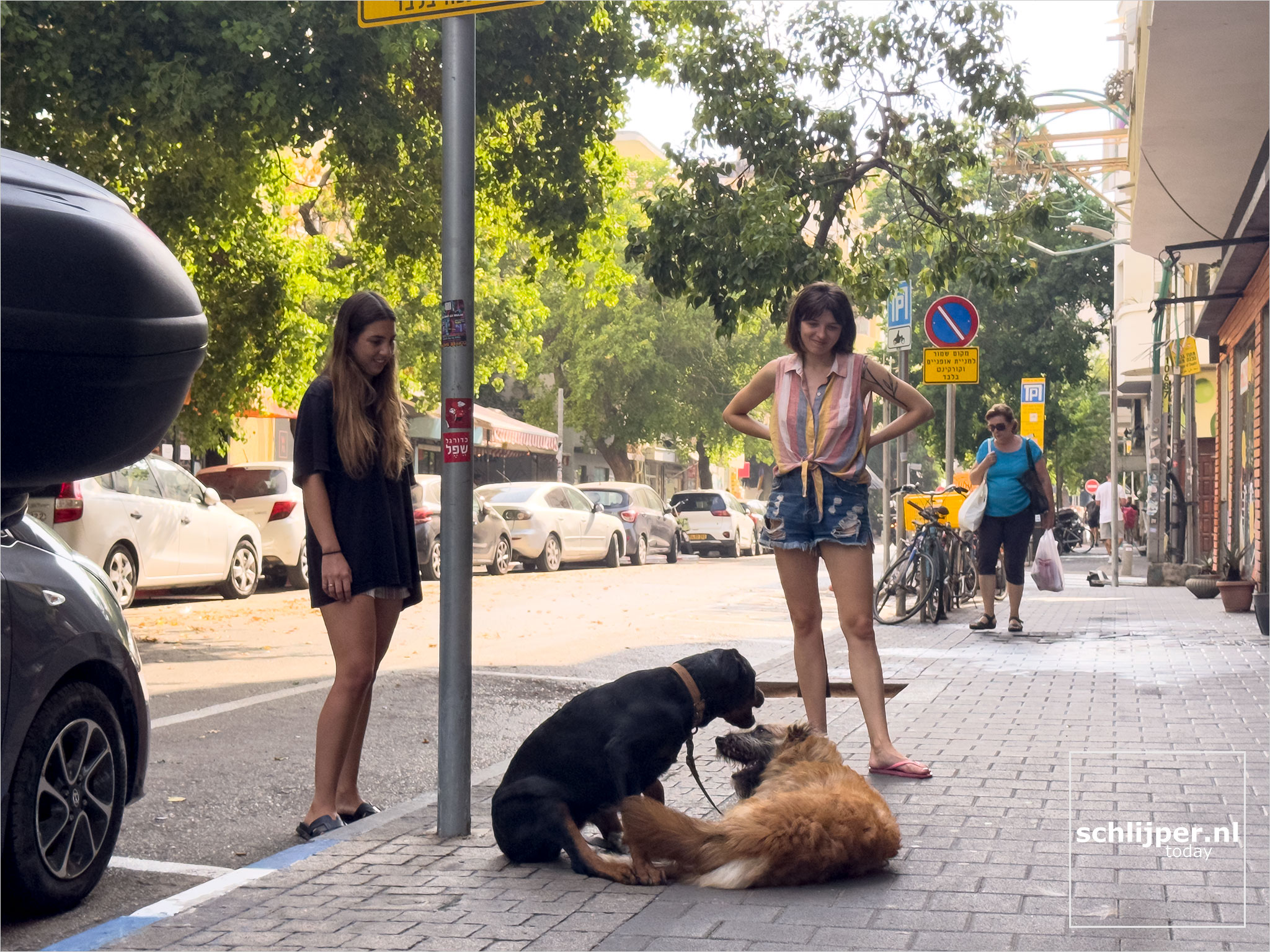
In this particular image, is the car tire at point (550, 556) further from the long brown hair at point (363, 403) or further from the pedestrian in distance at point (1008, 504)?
the long brown hair at point (363, 403)

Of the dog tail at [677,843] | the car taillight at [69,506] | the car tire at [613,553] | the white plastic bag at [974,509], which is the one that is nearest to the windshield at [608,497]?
the car tire at [613,553]

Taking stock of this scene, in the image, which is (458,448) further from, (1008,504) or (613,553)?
(613,553)

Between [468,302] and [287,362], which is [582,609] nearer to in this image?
[287,362]

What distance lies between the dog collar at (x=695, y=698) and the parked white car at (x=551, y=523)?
17464 mm

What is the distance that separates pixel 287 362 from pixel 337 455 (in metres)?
13.4

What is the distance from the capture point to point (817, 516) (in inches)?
226

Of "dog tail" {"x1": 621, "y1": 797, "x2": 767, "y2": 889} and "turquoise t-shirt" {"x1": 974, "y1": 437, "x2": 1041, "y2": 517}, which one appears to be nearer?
"dog tail" {"x1": 621, "y1": 797, "x2": 767, "y2": 889}

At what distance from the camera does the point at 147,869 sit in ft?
15.0

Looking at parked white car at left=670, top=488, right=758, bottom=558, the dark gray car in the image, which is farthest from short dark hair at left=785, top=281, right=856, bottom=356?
parked white car at left=670, top=488, right=758, bottom=558

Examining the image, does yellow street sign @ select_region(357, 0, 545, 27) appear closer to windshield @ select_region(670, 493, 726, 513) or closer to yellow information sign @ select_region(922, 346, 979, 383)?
yellow information sign @ select_region(922, 346, 979, 383)

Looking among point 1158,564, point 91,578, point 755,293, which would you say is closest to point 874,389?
point 91,578

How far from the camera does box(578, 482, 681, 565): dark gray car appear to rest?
26.5 meters

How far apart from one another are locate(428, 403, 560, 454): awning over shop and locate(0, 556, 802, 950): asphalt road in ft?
68.6

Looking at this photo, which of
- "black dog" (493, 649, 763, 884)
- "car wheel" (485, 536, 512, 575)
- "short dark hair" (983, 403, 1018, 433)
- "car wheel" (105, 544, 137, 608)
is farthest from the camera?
"car wheel" (485, 536, 512, 575)
